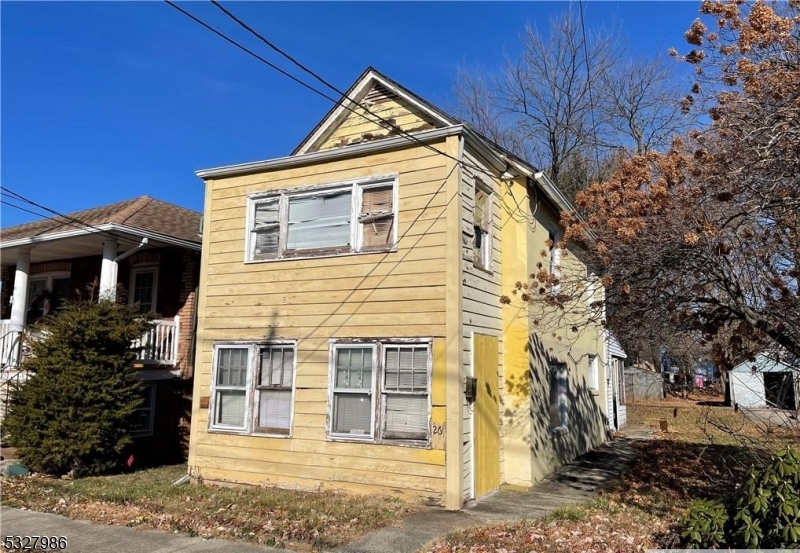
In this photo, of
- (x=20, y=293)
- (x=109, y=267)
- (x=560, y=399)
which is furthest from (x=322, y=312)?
(x=20, y=293)

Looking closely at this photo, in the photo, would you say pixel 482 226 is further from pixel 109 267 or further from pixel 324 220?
pixel 109 267

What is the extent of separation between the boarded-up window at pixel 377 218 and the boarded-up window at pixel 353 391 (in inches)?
70.2

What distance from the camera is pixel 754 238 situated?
8297mm

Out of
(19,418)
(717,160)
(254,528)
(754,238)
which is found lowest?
(254,528)

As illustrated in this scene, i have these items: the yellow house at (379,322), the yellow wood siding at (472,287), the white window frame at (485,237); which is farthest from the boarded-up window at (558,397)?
the white window frame at (485,237)

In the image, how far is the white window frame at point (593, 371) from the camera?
51.8ft

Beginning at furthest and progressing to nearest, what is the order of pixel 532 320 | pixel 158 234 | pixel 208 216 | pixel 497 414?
pixel 158 234 → pixel 208 216 → pixel 532 320 → pixel 497 414

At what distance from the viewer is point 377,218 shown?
32.8 feet

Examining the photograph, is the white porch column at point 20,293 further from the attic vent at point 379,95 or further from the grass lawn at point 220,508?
the attic vent at point 379,95

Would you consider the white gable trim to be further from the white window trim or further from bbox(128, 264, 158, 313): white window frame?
bbox(128, 264, 158, 313): white window frame

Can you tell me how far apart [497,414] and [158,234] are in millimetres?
9046

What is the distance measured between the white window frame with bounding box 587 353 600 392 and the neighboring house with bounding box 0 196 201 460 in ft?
33.7

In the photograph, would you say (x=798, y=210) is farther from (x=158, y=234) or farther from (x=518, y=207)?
(x=158, y=234)

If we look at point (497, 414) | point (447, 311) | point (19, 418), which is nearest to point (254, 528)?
point (447, 311)
